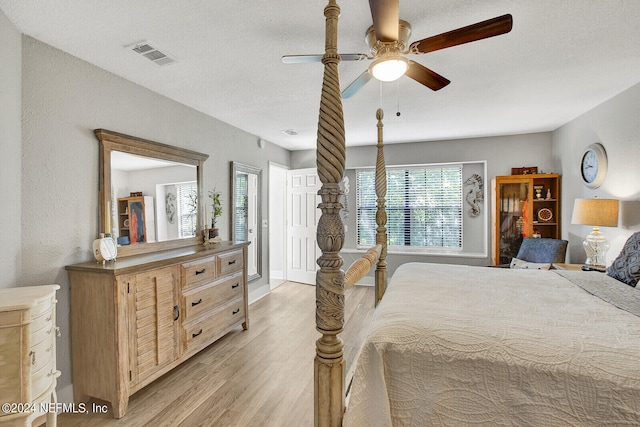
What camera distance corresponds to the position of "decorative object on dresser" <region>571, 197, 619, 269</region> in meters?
2.90

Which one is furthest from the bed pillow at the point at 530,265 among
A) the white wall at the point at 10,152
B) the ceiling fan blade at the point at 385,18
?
the white wall at the point at 10,152

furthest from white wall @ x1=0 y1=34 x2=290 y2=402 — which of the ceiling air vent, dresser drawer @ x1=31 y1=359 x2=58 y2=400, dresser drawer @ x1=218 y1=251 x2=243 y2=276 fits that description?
dresser drawer @ x1=218 y1=251 x2=243 y2=276

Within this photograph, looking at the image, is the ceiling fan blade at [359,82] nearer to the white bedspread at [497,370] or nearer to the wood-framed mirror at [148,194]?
the white bedspread at [497,370]

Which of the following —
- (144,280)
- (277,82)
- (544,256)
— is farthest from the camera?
(544,256)

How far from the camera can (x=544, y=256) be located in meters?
3.79

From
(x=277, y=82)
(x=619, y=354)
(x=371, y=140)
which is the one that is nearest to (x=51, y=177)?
(x=277, y=82)

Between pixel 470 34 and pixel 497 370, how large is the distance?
1563 millimetres

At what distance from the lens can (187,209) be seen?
3330 millimetres

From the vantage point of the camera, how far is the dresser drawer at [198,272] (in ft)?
8.71

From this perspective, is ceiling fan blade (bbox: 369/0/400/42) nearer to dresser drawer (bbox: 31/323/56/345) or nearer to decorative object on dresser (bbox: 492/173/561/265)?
dresser drawer (bbox: 31/323/56/345)

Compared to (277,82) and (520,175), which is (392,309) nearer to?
(277,82)

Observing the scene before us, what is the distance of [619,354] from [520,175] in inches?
147

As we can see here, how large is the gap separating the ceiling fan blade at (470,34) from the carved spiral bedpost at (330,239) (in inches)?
33.3

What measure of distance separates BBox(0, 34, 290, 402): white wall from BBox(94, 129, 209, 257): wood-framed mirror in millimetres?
94
